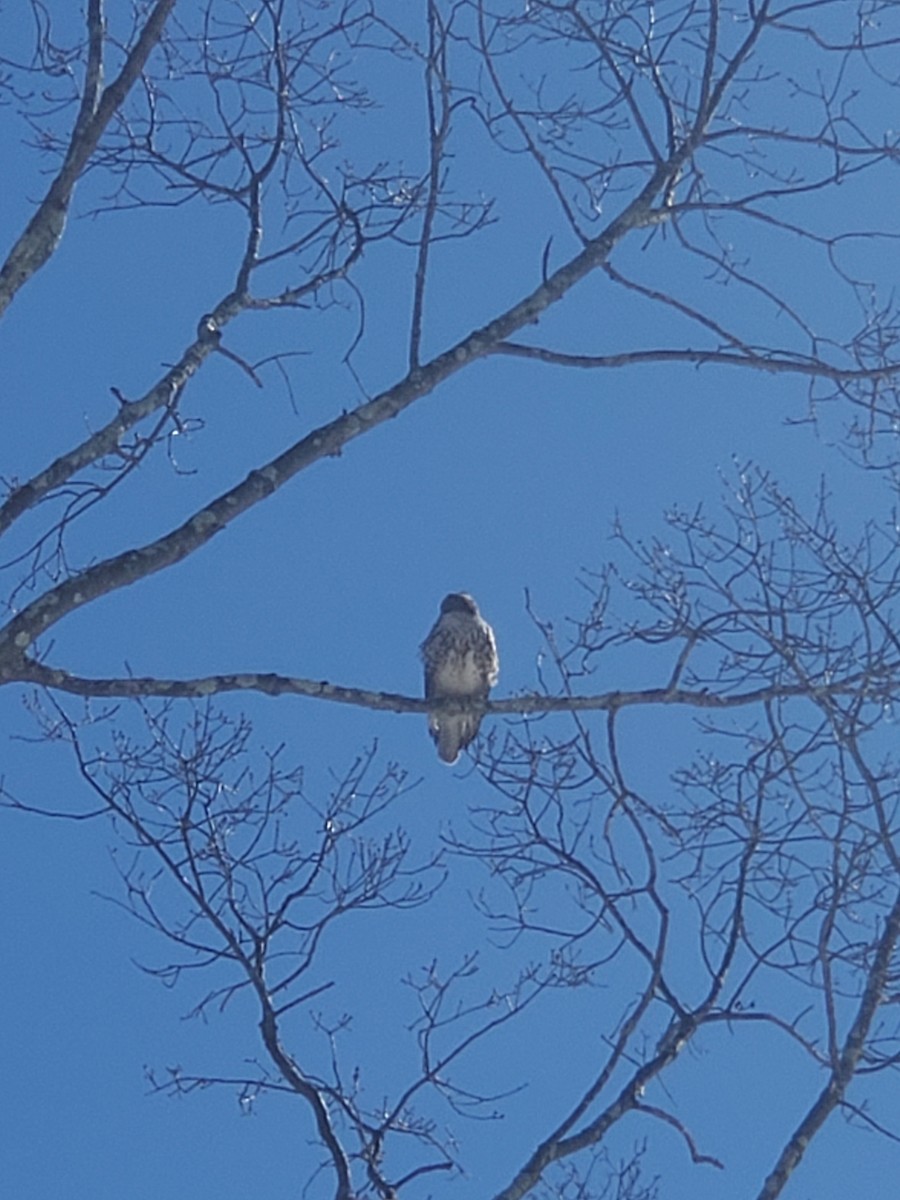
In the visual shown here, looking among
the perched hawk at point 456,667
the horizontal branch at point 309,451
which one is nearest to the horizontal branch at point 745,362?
the horizontal branch at point 309,451

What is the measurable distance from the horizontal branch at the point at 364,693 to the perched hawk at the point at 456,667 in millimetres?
3115

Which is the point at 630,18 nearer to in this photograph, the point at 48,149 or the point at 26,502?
the point at 48,149

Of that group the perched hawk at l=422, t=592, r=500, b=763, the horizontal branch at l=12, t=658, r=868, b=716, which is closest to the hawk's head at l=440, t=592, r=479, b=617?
the perched hawk at l=422, t=592, r=500, b=763

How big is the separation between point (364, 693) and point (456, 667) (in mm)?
3576

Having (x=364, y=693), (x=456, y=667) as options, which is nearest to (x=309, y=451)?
(x=364, y=693)

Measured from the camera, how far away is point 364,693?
4629 millimetres

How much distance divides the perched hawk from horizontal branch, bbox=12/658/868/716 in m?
3.12

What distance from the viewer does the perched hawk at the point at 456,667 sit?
816cm

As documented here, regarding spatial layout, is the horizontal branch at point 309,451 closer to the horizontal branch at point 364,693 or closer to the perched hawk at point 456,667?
the horizontal branch at point 364,693

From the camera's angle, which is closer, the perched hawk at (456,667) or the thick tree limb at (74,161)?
the thick tree limb at (74,161)

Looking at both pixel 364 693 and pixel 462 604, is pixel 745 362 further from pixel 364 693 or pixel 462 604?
pixel 462 604

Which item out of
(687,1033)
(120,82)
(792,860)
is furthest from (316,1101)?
(120,82)

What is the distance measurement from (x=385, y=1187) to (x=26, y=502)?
2.43 metres

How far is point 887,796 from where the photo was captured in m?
4.87
